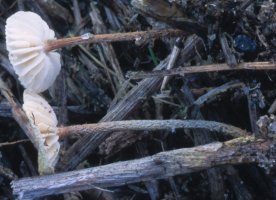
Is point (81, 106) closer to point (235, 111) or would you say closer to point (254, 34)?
point (235, 111)

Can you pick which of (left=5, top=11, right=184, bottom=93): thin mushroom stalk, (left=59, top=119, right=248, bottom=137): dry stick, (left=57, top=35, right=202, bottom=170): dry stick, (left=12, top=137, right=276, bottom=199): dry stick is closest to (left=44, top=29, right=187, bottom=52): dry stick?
(left=5, top=11, right=184, bottom=93): thin mushroom stalk

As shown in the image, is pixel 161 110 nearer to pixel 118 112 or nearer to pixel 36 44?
pixel 118 112

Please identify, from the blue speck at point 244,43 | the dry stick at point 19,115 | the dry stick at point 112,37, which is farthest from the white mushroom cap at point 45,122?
the blue speck at point 244,43

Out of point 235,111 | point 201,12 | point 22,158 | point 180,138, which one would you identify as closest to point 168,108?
point 180,138

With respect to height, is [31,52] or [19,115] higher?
[31,52]

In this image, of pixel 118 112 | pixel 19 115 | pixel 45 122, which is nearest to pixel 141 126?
pixel 118 112

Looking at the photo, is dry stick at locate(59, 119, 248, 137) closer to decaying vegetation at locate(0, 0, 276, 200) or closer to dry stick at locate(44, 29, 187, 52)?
decaying vegetation at locate(0, 0, 276, 200)
